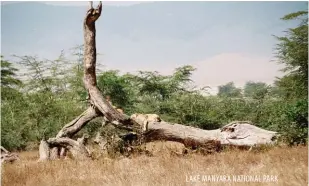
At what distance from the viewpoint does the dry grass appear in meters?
6.00

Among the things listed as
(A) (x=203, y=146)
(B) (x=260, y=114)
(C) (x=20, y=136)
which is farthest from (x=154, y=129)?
(C) (x=20, y=136)

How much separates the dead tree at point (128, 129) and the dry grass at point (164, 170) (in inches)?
31.4

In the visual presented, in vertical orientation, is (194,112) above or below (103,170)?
above

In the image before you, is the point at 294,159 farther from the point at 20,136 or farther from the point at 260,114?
the point at 20,136

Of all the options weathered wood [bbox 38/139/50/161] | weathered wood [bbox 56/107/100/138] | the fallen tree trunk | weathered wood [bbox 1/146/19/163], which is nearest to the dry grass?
the fallen tree trunk

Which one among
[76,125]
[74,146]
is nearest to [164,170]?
[74,146]

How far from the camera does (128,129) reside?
392 inches

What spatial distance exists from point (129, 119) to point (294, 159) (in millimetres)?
4586

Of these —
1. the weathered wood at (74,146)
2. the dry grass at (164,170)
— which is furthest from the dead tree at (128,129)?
the dry grass at (164,170)

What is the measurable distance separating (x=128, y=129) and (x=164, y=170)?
3.21 m

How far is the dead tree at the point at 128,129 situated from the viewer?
375 inches

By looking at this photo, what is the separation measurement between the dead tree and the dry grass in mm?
799

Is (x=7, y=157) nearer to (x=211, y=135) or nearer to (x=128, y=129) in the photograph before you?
(x=128, y=129)

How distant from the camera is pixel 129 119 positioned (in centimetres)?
989
